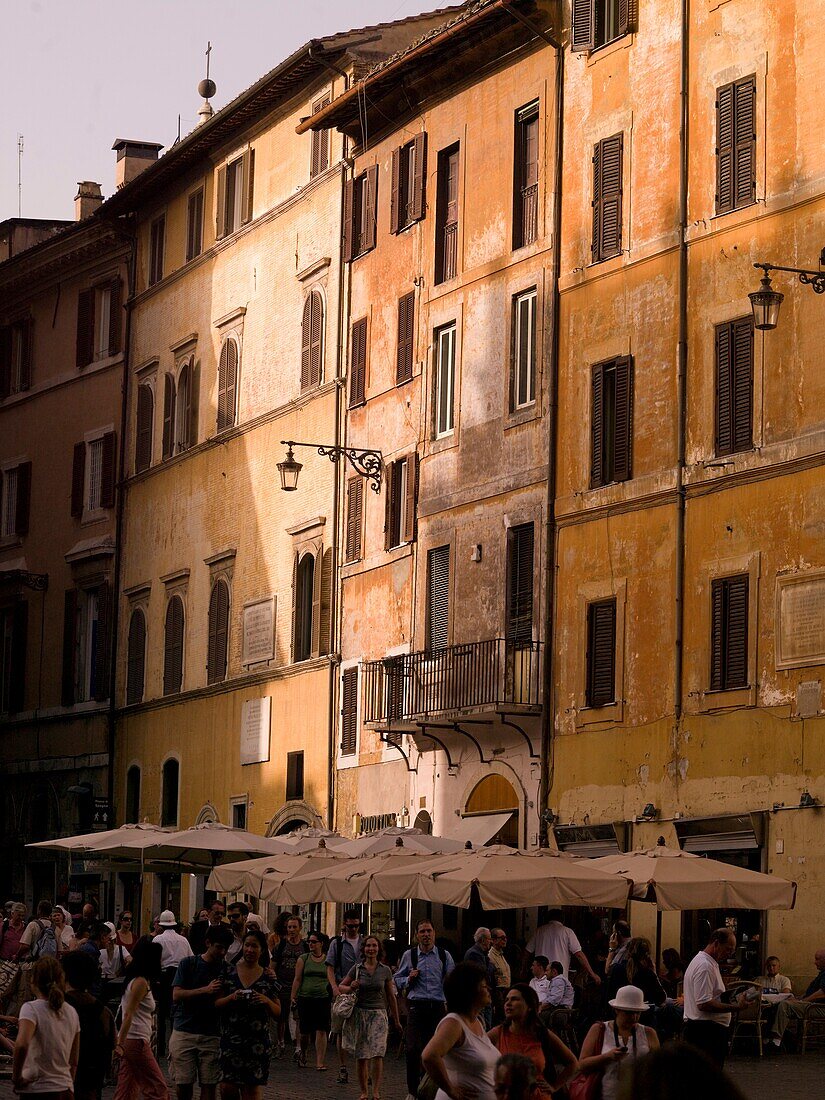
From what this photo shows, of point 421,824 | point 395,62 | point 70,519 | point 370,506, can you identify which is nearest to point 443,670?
point 421,824

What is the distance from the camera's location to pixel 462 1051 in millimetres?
10602

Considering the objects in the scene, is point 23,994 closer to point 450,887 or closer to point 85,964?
point 450,887

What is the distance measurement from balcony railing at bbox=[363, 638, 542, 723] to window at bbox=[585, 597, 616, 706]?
116 cm

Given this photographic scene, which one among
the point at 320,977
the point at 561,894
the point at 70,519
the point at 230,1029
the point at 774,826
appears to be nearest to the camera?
the point at 230,1029

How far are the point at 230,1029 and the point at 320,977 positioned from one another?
9805 millimetres

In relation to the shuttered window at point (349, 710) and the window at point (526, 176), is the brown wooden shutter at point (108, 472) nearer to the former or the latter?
the shuttered window at point (349, 710)

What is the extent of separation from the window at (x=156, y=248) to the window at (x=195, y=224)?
4.16 ft

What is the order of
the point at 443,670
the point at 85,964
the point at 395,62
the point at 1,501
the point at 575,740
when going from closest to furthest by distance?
the point at 85,964 → the point at 575,740 → the point at 443,670 → the point at 395,62 → the point at 1,501

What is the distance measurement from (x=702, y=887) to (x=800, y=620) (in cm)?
477

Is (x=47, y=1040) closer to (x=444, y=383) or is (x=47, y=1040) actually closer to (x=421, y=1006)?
(x=421, y=1006)

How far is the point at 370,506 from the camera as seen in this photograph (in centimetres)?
3712

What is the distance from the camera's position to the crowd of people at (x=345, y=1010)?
10773 millimetres

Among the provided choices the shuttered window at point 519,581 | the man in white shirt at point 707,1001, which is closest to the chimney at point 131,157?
the shuttered window at point 519,581

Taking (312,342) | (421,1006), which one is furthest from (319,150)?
(421,1006)
